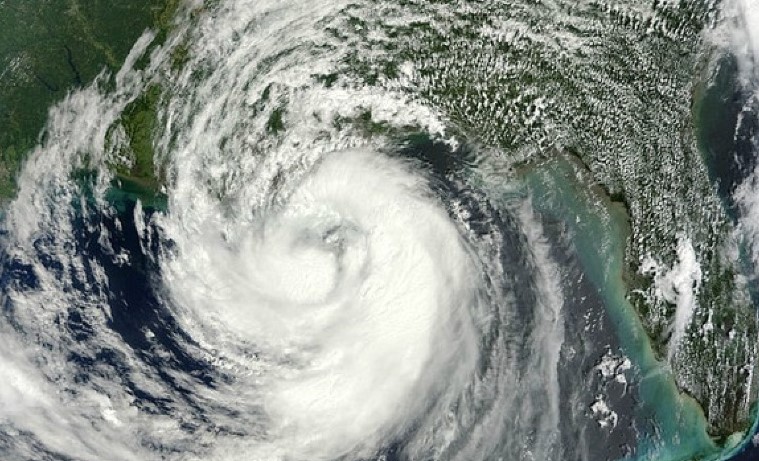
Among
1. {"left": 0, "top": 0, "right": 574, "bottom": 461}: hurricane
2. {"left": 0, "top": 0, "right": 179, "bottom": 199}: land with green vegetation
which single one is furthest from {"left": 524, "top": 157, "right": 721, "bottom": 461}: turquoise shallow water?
{"left": 0, "top": 0, "right": 179, "bottom": 199}: land with green vegetation

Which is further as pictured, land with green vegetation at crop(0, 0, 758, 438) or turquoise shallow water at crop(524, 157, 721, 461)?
turquoise shallow water at crop(524, 157, 721, 461)

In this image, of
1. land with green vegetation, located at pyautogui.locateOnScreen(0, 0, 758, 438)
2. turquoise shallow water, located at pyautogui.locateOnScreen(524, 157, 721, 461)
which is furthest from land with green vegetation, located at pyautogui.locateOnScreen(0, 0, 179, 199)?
turquoise shallow water, located at pyautogui.locateOnScreen(524, 157, 721, 461)

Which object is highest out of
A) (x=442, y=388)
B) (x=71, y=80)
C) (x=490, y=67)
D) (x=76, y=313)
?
(x=71, y=80)

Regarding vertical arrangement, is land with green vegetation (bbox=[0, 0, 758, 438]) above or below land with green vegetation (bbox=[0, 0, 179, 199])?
below

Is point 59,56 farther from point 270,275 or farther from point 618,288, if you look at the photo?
point 618,288

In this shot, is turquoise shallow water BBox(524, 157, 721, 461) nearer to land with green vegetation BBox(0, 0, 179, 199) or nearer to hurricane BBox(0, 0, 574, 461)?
hurricane BBox(0, 0, 574, 461)

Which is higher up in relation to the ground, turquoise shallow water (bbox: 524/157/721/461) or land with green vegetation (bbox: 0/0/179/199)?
land with green vegetation (bbox: 0/0/179/199)

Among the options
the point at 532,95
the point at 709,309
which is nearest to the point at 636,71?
the point at 532,95

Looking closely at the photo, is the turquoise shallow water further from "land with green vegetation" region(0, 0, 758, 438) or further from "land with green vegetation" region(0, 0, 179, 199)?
"land with green vegetation" region(0, 0, 179, 199)

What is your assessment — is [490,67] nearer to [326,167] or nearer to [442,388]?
[326,167]

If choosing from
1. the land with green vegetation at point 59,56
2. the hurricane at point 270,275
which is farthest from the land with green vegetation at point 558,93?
the hurricane at point 270,275
